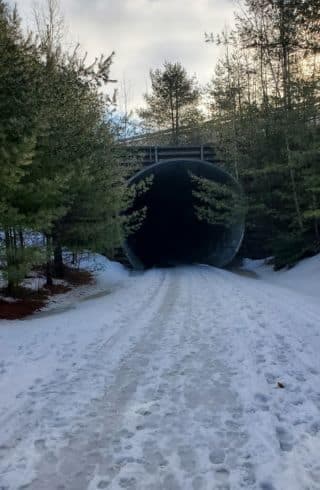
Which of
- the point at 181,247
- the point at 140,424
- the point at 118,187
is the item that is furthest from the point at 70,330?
the point at 181,247

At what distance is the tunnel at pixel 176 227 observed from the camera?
19.9 metres

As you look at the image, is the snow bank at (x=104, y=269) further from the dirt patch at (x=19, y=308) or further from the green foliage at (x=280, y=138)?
the green foliage at (x=280, y=138)

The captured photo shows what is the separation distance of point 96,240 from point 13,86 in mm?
4991

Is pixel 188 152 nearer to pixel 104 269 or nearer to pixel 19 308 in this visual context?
pixel 104 269

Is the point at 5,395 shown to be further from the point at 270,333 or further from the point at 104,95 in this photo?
the point at 104,95

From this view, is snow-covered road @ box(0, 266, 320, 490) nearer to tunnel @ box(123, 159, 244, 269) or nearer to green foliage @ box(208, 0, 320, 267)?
green foliage @ box(208, 0, 320, 267)

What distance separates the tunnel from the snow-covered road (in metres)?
10.4

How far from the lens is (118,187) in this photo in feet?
43.5

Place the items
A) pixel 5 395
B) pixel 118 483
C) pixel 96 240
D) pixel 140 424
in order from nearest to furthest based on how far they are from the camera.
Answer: pixel 118 483 < pixel 140 424 < pixel 5 395 < pixel 96 240

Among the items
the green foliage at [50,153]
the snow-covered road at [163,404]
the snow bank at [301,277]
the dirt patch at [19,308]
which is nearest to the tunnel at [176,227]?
the snow bank at [301,277]

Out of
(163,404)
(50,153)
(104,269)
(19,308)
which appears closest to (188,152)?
(104,269)

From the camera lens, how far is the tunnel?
65.4 feet

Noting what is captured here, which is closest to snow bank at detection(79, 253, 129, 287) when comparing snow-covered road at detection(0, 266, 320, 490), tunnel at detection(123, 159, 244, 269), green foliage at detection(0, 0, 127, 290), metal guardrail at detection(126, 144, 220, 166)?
tunnel at detection(123, 159, 244, 269)

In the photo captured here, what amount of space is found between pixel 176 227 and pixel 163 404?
27557mm
